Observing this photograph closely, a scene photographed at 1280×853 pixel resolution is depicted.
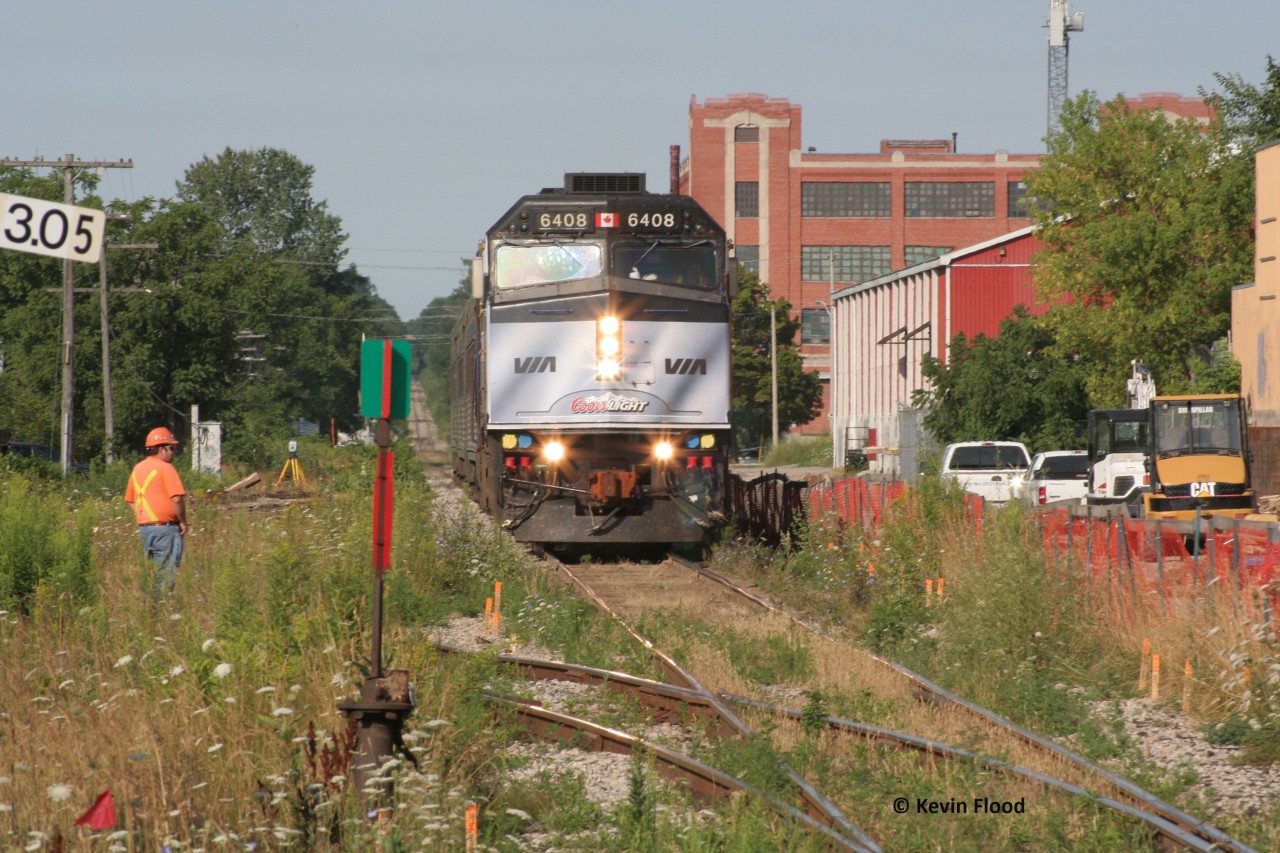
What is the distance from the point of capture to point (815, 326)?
267ft

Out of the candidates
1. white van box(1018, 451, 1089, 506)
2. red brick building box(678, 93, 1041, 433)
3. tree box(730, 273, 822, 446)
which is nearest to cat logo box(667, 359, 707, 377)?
white van box(1018, 451, 1089, 506)

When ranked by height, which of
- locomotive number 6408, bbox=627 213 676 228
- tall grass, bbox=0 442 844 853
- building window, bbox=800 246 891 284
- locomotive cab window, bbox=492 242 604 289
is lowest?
tall grass, bbox=0 442 844 853

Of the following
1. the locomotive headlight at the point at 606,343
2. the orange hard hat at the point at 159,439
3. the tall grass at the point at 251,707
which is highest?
the locomotive headlight at the point at 606,343

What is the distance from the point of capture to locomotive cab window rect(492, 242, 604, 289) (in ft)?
59.3

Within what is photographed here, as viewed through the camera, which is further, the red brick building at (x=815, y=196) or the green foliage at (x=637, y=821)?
the red brick building at (x=815, y=196)

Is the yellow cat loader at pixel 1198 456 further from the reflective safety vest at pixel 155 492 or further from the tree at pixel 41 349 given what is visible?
the tree at pixel 41 349

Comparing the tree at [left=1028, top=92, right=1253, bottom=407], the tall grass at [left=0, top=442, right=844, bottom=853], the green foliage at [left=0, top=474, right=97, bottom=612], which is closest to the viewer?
the tall grass at [left=0, top=442, right=844, bottom=853]

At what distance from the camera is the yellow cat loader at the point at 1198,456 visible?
2378 cm

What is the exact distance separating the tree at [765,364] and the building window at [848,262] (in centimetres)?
555

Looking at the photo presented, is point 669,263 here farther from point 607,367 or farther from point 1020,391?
point 1020,391

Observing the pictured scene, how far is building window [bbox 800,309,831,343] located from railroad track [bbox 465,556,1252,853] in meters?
67.6

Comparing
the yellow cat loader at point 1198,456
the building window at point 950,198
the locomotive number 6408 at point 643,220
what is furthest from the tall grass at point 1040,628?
the building window at point 950,198

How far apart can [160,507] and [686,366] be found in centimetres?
689
